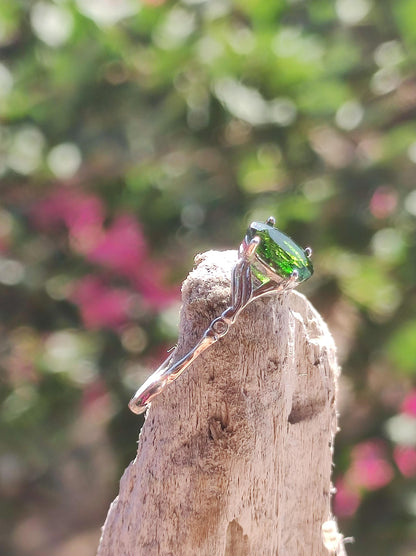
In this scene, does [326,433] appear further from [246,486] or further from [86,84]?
[86,84]

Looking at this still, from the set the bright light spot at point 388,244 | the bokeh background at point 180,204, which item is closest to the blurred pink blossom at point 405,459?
the bokeh background at point 180,204

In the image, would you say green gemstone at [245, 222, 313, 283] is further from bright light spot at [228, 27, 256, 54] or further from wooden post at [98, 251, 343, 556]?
bright light spot at [228, 27, 256, 54]

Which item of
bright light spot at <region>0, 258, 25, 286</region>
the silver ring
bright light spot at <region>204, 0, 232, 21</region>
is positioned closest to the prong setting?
the silver ring

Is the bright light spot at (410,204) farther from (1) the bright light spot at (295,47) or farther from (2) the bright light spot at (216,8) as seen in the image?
(2) the bright light spot at (216,8)

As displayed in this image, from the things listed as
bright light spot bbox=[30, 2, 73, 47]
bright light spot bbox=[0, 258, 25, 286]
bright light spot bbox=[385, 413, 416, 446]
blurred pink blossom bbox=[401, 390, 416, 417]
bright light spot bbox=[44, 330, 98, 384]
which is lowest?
bright light spot bbox=[385, 413, 416, 446]

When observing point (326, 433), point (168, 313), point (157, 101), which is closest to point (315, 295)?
point (168, 313)

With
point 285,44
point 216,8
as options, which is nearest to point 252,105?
point 285,44
